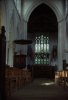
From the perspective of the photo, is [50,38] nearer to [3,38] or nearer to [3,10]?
[3,10]

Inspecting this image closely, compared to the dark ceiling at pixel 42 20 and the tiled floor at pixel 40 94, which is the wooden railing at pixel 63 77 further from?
the dark ceiling at pixel 42 20

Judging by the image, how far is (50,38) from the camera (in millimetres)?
33906

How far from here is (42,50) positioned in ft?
109

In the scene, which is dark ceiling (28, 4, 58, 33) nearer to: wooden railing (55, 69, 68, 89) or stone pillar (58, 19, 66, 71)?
stone pillar (58, 19, 66, 71)

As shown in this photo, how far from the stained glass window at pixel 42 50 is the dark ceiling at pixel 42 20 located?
5.21 ft

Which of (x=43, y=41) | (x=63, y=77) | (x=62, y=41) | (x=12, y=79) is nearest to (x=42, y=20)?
(x=43, y=41)

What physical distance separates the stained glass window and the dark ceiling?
1589 millimetres

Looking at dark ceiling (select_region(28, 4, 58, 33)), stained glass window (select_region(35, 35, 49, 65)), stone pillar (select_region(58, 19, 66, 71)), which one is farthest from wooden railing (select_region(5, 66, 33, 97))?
stained glass window (select_region(35, 35, 49, 65))

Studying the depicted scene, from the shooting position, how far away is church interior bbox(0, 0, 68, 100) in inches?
259

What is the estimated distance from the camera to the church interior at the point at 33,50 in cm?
657

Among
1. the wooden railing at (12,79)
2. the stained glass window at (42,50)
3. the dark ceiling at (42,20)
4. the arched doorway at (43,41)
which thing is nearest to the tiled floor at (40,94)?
the wooden railing at (12,79)

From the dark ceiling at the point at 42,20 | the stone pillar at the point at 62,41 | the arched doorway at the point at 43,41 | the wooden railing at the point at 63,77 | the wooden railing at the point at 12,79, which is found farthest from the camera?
the arched doorway at the point at 43,41

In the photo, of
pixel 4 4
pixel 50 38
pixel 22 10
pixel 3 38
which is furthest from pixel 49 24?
pixel 3 38

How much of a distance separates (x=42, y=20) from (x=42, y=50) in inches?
245
